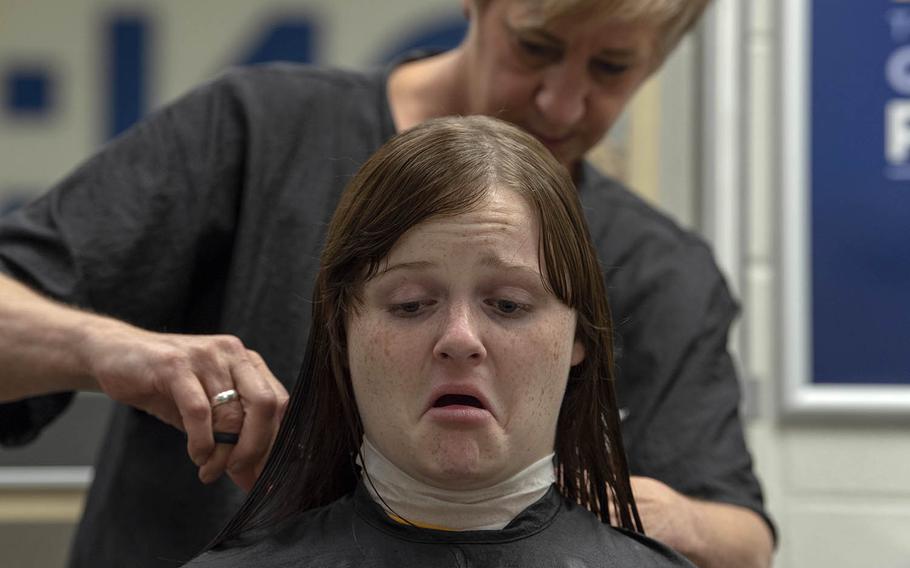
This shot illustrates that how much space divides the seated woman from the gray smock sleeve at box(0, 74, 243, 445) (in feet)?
1.44

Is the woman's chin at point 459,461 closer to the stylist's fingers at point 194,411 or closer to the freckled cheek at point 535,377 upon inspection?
the freckled cheek at point 535,377

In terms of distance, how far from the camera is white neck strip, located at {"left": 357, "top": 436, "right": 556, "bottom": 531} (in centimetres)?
106

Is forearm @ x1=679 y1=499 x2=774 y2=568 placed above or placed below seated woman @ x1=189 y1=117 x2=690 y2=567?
below

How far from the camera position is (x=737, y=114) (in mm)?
2375

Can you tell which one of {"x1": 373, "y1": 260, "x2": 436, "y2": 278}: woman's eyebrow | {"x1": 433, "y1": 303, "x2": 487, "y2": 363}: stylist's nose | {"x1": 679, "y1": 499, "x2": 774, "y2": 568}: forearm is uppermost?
{"x1": 373, "y1": 260, "x2": 436, "y2": 278}: woman's eyebrow

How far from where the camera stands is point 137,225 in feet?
4.80

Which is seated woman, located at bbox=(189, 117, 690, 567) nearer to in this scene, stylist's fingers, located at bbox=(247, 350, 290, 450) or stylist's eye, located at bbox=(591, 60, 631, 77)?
stylist's fingers, located at bbox=(247, 350, 290, 450)

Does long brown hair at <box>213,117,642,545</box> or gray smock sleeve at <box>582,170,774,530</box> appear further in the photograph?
gray smock sleeve at <box>582,170,774,530</box>

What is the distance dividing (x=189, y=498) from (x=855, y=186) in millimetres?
1449

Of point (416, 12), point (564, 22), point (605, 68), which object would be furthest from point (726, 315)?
point (416, 12)

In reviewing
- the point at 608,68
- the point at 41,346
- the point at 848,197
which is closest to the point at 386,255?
the point at 41,346

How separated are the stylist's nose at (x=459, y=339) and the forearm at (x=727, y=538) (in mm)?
430

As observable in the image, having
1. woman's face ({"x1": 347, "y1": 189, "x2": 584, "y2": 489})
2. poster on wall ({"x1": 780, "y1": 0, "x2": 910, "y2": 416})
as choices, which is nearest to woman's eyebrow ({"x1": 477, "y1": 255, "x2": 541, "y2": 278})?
woman's face ({"x1": 347, "y1": 189, "x2": 584, "y2": 489})

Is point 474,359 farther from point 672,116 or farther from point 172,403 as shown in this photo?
point 672,116
